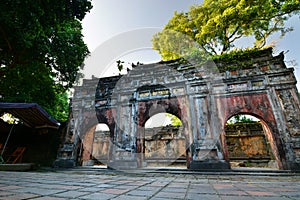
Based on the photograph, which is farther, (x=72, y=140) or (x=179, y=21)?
(x=179, y=21)

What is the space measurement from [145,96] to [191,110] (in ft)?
8.36

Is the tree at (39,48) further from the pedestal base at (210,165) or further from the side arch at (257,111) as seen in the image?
the pedestal base at (210,165)

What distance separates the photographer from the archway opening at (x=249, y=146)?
376 inches

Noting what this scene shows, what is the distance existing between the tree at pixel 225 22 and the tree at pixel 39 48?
6932 mm

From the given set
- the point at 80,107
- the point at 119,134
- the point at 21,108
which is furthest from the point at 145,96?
the point at 21,108

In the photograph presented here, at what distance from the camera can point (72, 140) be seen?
859 cm

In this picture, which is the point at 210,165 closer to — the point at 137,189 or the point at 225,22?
the point at 137,189

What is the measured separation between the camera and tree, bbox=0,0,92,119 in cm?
596

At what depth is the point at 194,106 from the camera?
24.1 ft

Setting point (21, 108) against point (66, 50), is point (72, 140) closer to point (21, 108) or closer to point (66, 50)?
point (21, 108)

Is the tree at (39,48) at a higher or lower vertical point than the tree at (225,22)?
lower

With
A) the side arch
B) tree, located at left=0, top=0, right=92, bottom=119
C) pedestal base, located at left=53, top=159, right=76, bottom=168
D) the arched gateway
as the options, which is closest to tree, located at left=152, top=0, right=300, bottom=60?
the arched gateway

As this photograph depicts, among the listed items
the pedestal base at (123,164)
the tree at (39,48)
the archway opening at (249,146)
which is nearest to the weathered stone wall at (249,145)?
the archway opening at (249,146)

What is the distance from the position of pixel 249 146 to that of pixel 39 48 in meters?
13.5
